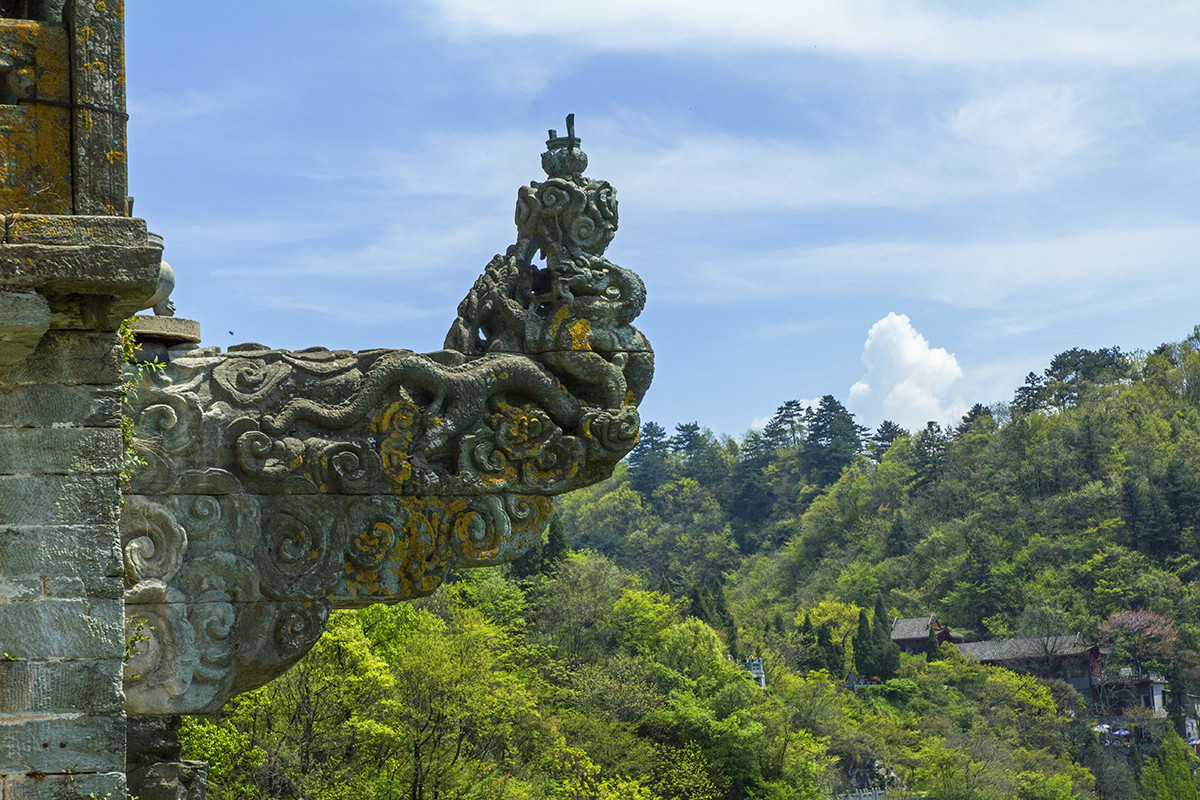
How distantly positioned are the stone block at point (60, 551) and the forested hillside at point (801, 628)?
Answer: 1140cm

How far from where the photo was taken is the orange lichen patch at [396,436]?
23.4ft

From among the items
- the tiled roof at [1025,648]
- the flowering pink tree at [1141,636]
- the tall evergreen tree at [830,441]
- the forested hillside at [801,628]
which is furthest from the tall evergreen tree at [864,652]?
the tall evergreen tree at [830,441]

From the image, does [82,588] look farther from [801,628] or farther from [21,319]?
[801,628]

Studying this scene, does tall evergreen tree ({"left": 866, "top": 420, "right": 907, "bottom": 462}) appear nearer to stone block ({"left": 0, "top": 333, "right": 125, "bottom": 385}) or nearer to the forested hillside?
the forested hillside

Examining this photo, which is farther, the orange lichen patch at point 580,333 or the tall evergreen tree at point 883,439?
the tall evergreen tree at point 883,439

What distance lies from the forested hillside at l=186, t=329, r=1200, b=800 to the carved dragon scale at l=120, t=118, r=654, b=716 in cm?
930

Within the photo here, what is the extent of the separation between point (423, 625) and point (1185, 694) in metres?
59.5

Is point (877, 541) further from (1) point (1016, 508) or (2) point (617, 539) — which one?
(2) point (617, 539)

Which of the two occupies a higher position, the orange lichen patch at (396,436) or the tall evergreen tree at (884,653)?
the orange lichen patch at (396,436)

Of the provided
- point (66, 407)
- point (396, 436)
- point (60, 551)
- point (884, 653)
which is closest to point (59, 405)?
point (66, 407)

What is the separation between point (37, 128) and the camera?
4.71 metres

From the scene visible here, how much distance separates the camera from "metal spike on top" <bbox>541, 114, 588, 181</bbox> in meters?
8.08

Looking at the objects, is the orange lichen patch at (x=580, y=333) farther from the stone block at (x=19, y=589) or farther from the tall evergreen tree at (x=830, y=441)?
the tall evergreen tree at (x=830, y=441)

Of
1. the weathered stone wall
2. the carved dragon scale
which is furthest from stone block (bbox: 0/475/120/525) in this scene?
the carved dragon scale
